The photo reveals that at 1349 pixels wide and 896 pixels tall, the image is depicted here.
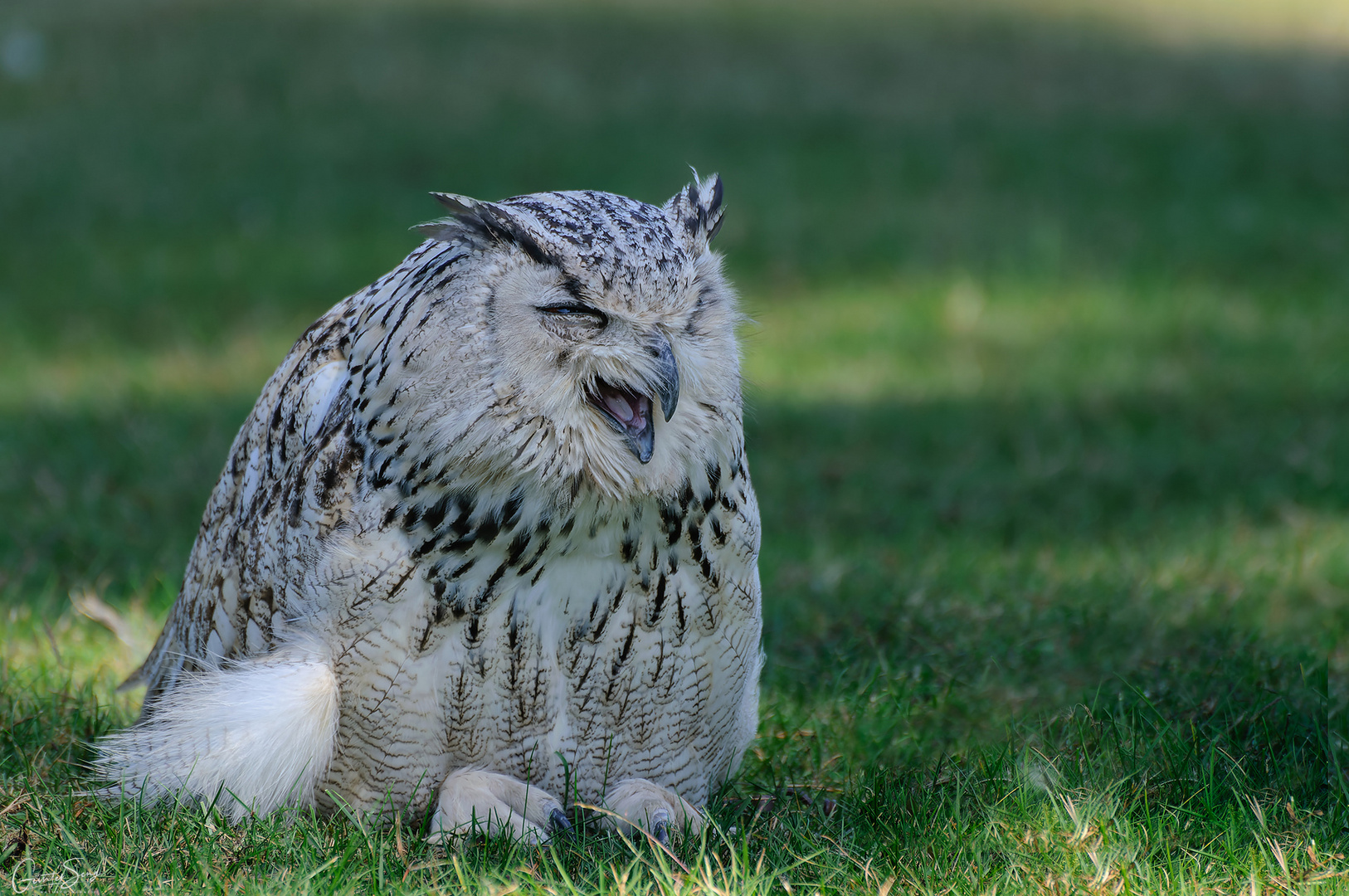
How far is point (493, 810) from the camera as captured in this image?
2.65m

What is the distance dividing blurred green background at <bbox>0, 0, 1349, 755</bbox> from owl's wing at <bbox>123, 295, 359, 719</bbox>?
90 centimetres

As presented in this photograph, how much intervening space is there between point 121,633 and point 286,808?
140 centimetres

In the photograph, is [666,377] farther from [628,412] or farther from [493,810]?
[493,810]

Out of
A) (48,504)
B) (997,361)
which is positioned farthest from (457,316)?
(997,361)

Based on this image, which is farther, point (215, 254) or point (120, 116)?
point (120, 116)

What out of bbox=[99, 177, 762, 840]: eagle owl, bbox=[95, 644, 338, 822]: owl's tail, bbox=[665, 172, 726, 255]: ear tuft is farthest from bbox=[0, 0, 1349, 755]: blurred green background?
bbox=[665, 172, 726, 255]: ear tuft

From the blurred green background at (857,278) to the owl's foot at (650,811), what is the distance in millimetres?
668

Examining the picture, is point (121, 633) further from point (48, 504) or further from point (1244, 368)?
point (1244, 368)

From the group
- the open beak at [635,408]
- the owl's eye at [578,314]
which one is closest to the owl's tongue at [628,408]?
the open beak at [635,408]

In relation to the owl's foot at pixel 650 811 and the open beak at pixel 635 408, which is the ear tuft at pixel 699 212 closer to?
the open beak at pixel 635 408

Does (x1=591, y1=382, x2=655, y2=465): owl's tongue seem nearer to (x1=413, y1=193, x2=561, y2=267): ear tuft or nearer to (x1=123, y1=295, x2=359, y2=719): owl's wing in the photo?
(x1=413, y1=193, x2=561, y2=267): ear tuft

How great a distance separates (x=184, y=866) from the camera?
2.59 meters

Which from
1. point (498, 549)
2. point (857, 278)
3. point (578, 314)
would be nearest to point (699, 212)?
point (578, 314)

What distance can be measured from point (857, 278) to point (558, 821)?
A: 5.78m
